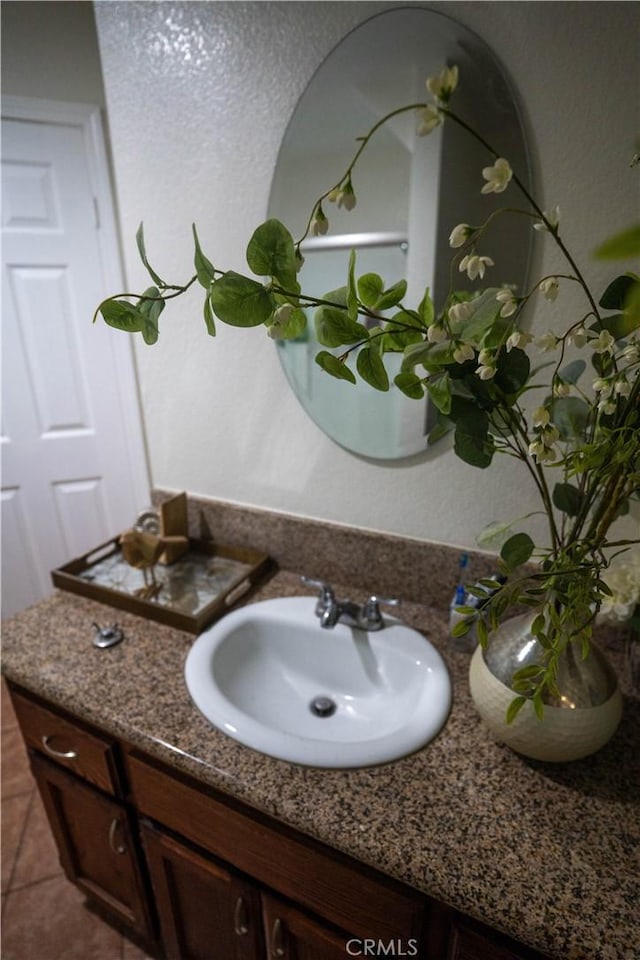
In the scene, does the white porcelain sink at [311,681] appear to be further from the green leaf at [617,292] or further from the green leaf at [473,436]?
the green leaf at [617,292]

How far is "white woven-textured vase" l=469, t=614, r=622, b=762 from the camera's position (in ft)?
2.01

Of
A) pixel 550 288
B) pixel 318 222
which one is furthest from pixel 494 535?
pixel 318 222

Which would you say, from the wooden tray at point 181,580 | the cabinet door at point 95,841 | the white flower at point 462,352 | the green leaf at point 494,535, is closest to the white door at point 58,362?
the wooden tray at point 181,580

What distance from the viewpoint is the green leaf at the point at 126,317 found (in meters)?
0.45

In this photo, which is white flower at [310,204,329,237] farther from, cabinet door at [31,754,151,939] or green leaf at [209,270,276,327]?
cabinet door at [31,754,151,939]

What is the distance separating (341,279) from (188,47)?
1.78 feet

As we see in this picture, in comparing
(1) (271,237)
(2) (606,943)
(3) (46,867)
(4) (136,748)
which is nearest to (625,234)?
(1) (271,237)

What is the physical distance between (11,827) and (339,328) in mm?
1765

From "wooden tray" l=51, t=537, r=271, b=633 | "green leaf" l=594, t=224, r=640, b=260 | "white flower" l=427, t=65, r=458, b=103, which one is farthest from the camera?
"wooden tray" l=51, t=537, r=271, b=633

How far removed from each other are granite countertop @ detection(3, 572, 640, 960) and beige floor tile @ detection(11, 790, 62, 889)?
873 millimetres

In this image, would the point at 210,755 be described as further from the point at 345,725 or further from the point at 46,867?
the point at 46,867

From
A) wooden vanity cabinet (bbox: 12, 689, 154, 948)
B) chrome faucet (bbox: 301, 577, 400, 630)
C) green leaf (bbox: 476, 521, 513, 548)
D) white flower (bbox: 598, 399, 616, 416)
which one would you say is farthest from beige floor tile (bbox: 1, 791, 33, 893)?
white flower (bbox: 598, 399, 616, 416)

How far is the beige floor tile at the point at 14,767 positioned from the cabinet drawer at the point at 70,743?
834 millimetres

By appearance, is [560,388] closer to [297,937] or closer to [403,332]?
[403,332]
